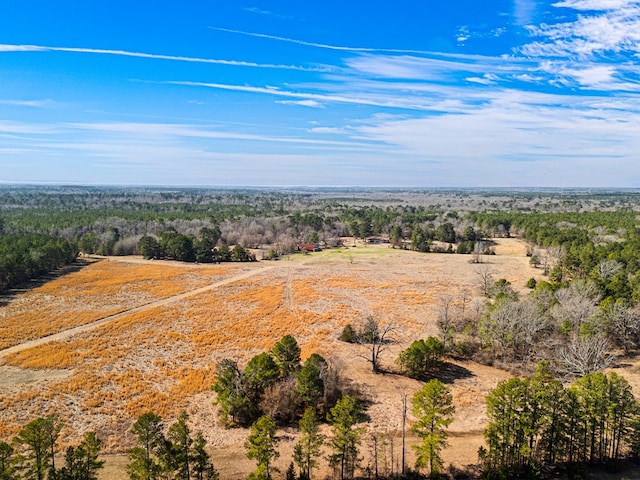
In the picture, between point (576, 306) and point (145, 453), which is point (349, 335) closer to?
point (576, 306)

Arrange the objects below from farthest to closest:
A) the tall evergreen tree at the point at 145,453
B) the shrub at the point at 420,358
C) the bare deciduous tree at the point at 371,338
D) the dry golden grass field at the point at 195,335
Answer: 1. the bare deciduous tree at the point at 371,338
2. the shrub at the point at 420,358
3. the dry golden grass field at the point at 195,335
4. the tall evergreen tree at the point at 145,453

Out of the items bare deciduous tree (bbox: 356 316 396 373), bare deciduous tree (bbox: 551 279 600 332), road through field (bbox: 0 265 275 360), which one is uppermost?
bare deciduous tree (bbox: 551 279 600 332)

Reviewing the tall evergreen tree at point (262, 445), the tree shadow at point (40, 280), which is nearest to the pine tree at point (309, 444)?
the tall evergreen tree at point (262, 445)

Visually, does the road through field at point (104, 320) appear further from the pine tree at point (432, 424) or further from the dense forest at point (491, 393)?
the pine tree at point (432, 424)

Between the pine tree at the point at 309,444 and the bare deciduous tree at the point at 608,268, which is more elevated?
the bare deciduous tree at the point at 608,268

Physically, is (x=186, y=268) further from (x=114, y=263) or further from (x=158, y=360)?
(x=158, y=360)

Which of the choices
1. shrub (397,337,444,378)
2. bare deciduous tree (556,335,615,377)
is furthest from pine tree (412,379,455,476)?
bare deciduous tree (556,335,615,377)

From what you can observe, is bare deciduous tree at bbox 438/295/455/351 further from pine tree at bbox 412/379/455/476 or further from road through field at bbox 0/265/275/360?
road through field at bbox 0/265/275/360

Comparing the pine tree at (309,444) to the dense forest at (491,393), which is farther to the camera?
the pine tree at (309,444)
